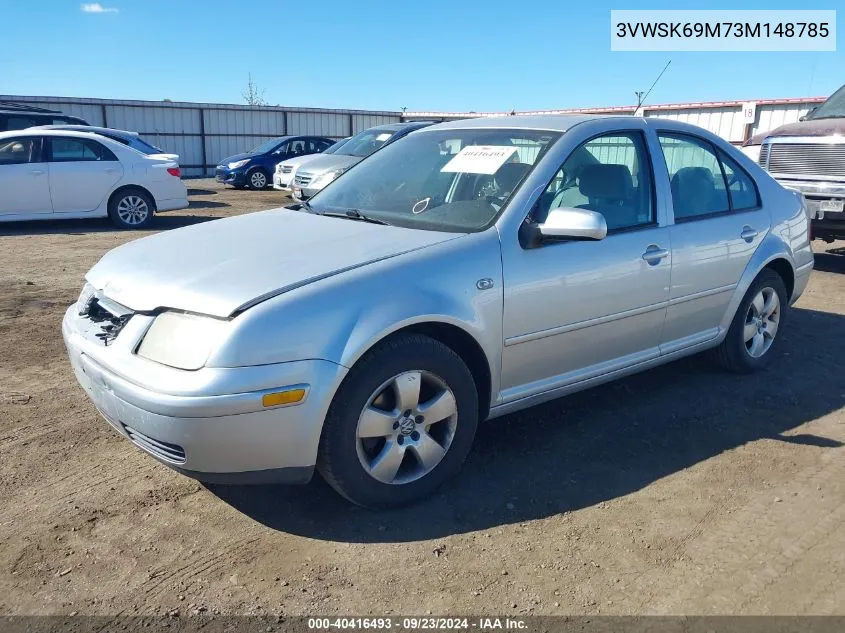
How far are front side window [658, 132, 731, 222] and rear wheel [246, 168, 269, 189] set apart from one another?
16.4 m

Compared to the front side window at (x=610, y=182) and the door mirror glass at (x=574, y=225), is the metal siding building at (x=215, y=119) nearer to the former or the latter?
the front side window at (x=610, y=182)

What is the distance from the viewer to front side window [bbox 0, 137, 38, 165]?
10.6 meters

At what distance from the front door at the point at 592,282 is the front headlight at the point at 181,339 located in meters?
1.33

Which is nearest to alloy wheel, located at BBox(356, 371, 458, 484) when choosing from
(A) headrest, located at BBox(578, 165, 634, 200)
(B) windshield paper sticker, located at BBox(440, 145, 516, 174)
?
(B) windshield paper sticker, located at BBox(440, 145, 516, 174)

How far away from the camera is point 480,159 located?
12.8ft

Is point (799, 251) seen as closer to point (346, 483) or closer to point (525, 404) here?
point (525, 404)

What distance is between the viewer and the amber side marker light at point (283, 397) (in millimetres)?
2729

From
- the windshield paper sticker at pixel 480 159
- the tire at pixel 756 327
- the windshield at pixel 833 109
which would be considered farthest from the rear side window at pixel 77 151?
the windshield at pixel 833 109

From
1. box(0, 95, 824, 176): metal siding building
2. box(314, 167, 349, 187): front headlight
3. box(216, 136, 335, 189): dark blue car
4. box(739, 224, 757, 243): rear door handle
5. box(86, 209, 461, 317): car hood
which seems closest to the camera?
box(86, 209, 461, 317): car hood

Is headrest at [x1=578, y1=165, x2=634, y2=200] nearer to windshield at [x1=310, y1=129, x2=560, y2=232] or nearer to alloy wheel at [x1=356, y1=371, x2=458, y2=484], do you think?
windshield at [x1=310, y1=129, x2=560, y2=232]

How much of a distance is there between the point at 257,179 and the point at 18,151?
9.30 meters

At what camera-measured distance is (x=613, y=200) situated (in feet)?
13.1

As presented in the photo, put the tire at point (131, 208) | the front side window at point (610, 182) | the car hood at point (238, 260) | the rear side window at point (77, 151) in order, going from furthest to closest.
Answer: the tire at point (131, 208) → the rear side window at point (77, 151) → the front side window at point (610, 182) → the car hood at point (238, 260)

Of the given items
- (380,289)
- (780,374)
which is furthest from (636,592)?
(780,374)
